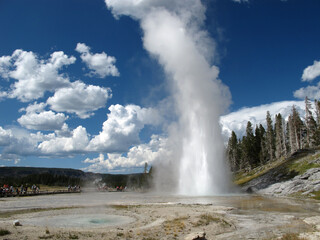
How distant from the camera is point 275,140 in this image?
87.1 m

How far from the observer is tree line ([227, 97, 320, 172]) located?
68625 mm

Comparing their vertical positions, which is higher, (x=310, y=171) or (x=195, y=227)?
(x=310, y=171)

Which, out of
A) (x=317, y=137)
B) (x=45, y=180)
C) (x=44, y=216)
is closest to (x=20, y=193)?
(x=44, y=216)

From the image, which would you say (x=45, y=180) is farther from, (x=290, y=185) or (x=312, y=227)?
(x=312, y=227)

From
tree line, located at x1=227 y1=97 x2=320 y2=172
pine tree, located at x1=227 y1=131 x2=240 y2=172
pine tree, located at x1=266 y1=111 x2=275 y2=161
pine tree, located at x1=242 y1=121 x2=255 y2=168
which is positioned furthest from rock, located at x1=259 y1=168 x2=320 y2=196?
pine tree, located at x1=227 y1=131 x2=240 y2=172

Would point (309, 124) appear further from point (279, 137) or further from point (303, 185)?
point (303, 185)

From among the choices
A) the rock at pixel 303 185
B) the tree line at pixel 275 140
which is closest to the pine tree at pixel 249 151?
the tree line at pixel 275 140

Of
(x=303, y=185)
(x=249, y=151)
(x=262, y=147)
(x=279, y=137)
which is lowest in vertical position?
(x=303, y=185)

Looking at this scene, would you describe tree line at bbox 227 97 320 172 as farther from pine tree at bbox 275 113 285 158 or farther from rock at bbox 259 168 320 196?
rock at bbox 259 168 320 196

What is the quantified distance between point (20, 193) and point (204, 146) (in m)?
33.4

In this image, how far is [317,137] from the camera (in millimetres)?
67125

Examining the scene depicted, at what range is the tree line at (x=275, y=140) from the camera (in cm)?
6862

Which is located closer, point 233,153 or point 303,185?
point 303,185

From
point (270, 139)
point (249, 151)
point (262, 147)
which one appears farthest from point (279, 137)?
point (249, 151)
